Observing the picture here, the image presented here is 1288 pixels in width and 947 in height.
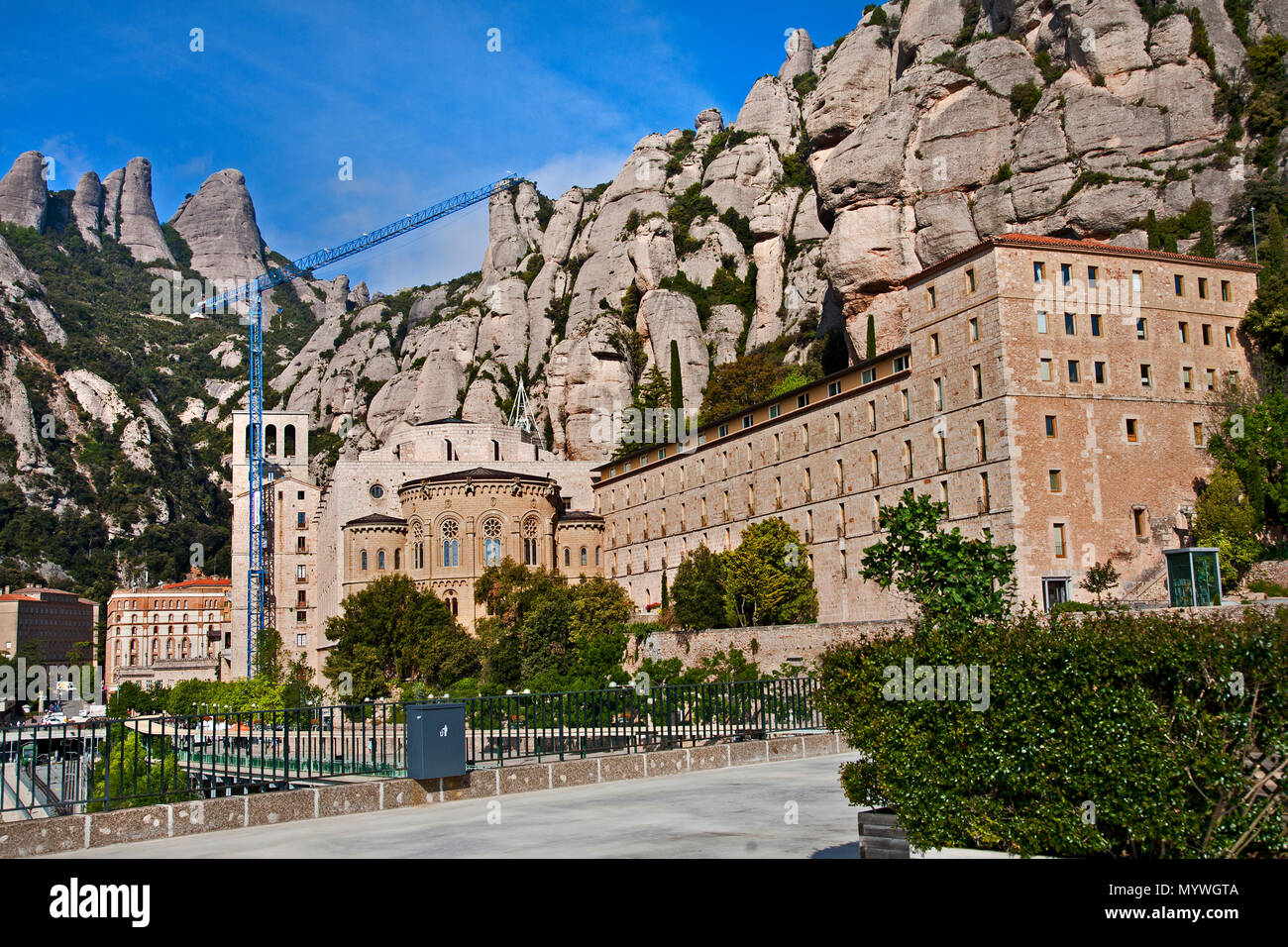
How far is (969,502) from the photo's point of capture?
47.9m

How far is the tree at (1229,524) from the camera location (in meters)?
44.5

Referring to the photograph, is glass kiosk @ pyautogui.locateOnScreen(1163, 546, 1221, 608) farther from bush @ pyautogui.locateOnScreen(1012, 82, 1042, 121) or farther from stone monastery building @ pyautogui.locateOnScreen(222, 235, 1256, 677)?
bush @ pyautogui.locateOnScreen(1012, 82, 1042, 121)

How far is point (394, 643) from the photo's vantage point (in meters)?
68.1

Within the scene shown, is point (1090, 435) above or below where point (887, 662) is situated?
above

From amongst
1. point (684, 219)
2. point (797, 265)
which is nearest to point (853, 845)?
point (797, 265)

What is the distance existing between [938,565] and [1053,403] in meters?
31.0

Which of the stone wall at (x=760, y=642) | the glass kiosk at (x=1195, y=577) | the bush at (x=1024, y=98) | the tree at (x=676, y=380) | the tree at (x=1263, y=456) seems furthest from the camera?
the tree at (x=676, y=380)

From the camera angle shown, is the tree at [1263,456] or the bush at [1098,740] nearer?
the bush at [1098,740]

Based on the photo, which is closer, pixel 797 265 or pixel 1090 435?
pixel 1090 435

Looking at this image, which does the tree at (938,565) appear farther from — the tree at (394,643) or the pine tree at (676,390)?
the pine tree at (676,390)

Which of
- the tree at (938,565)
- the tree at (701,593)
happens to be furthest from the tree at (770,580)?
the tree at (938,565)

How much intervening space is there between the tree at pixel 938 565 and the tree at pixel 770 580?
3774 cm

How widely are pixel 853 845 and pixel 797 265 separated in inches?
3615

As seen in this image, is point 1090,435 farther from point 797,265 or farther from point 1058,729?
point 797,265
